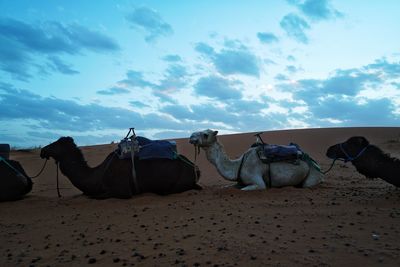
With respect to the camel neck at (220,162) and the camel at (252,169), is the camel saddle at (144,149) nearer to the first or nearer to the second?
the camel at (252,169)

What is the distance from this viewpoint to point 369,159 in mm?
9469

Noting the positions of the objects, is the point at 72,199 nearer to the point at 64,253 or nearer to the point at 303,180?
the point at 64,253

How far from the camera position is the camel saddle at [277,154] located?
1011 centimetres

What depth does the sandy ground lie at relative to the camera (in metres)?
4.89

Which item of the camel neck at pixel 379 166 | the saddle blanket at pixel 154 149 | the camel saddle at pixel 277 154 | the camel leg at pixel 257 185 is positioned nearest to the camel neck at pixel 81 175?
the saddle blanket at pixel 154 149

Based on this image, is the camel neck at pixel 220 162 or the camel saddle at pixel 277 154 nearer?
the camel saddle at pixel 277 154

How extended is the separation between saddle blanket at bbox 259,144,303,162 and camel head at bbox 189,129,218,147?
49.9 inches

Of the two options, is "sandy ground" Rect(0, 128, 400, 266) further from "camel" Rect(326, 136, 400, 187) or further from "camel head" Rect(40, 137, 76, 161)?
"camel head" Rect(40, 137, 76, 161)

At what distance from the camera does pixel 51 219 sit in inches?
307

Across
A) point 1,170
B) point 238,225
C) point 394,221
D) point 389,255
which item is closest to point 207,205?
point 238,225

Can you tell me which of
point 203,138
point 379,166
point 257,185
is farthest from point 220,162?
point 379,166

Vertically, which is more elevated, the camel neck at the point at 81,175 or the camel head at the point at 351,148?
the camel head at the point at 351,148

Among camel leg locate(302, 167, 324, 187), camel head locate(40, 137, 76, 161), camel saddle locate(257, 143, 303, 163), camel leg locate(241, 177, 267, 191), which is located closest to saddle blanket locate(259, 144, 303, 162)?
camel saddle locate(257, 143, 303, 163)

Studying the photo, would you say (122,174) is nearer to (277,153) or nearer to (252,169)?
(252,169)
